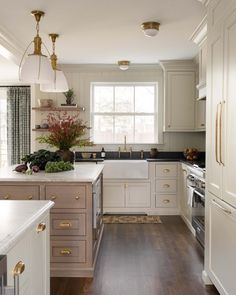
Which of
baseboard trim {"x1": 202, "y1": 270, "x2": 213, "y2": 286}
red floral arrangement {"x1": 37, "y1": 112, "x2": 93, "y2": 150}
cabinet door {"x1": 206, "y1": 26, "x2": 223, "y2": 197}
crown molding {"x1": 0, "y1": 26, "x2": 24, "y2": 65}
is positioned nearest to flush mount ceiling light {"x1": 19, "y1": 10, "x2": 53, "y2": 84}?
red floral arrangement {"x1": 37, "y1": 112, "x2": 93, "y2": 150}

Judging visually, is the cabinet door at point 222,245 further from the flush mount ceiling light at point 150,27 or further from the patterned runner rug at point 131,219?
the patterned runner rug at point 131,219

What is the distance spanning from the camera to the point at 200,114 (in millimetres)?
5430

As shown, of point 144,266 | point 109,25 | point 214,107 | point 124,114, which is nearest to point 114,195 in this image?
point 124,114

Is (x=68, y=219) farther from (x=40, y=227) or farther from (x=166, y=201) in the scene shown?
(x=166, y=201)

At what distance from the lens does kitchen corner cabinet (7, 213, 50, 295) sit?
132 cm

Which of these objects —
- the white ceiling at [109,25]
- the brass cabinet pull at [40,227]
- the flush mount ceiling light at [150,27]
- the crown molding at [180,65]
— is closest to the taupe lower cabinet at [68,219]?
the brass cabinet pull at [40,227]

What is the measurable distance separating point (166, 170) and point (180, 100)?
1.20 m

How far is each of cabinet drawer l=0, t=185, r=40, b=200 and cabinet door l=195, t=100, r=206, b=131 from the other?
9.75ft

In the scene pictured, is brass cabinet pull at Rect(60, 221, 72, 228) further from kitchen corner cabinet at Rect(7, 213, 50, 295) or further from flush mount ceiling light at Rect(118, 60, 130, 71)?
flush mount ceiling light at Rect(118, 60, 130, 71)

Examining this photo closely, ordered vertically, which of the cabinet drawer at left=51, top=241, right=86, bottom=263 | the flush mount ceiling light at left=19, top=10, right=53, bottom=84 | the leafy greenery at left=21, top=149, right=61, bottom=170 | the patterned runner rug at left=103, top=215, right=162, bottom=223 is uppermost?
the flush mount ceiling light at left=19, top=10, right=53, bottom=84

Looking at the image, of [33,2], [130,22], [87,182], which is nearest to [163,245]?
[87,182]

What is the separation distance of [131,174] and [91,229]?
101 inches

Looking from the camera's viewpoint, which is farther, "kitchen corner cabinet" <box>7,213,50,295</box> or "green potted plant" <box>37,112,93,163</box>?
"green potted plant" <box>37,112,93,163</box>

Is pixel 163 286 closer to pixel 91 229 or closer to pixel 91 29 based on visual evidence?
pixel 91 229
